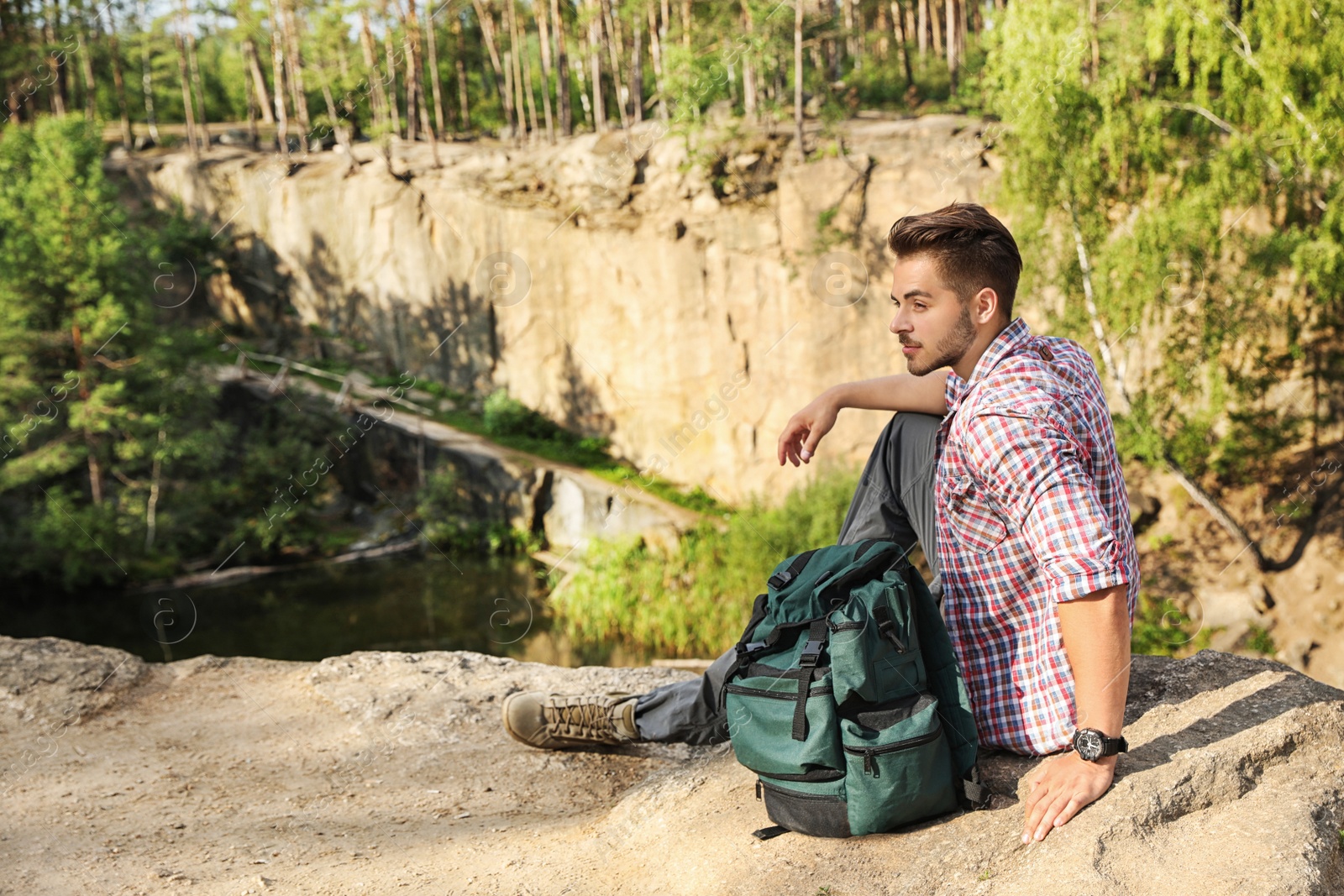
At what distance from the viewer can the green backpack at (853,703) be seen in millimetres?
2500

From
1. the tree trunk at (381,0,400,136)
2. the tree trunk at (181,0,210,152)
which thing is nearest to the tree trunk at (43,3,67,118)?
the tree trunk at (181,0,210,152)

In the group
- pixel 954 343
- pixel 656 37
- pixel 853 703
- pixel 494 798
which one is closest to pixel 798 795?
pixel 853 703

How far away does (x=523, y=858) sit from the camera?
3.27m

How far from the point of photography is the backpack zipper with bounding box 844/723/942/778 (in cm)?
249

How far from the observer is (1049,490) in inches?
92.4

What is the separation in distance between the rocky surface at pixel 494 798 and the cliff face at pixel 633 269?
12.5 metres

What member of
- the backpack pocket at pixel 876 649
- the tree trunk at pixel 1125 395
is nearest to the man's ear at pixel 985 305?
the backpack pocket at pixel 876 649

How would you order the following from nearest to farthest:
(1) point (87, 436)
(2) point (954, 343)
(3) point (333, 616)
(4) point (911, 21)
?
(2) point (954, 343) → (3) point (333, 616) → (1) point (87, 436) → (4) point (911, 21)

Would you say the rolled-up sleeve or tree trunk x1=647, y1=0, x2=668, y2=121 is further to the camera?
tree trunk x1=647, y1=0, x2=668, y2=121

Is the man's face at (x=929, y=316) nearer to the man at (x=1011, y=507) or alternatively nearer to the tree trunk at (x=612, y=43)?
the man at (x=1011, y=507)

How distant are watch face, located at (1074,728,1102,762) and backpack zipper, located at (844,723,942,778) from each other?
1.05ft

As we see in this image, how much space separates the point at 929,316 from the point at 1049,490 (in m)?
0.61

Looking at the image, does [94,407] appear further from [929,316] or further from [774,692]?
[929,316]

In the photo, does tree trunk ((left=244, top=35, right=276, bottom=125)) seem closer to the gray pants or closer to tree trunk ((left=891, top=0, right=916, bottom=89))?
tree trunk ((left=891, top=0, right=916, bottom=89))
